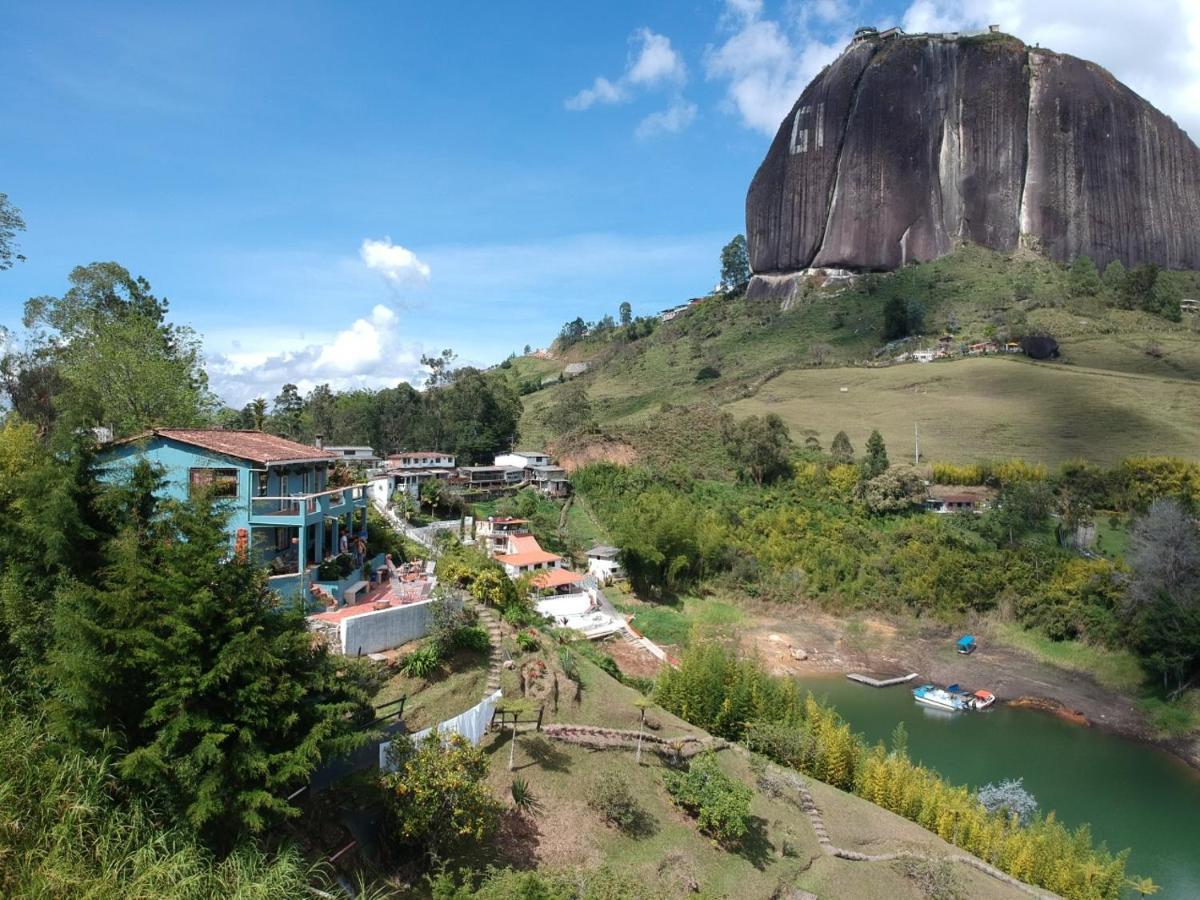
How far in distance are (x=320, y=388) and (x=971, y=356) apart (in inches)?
2116

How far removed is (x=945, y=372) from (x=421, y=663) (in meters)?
53.0

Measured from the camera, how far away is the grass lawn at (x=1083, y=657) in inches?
1086

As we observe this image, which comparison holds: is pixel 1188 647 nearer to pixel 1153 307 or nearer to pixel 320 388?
pixel 1153 307

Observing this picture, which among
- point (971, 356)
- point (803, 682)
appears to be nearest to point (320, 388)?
point (803, 682)

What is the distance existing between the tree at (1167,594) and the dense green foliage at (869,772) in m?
11.7

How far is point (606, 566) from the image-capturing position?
33781 millimetres

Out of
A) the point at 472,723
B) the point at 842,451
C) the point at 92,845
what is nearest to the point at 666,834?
the point at 472,723

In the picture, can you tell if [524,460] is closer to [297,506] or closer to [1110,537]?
[297,506]

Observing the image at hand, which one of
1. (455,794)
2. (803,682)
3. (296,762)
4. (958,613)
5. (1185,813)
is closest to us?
(296,762)

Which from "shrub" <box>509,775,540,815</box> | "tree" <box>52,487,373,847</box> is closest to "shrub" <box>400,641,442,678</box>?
"shrub" <box>509,775,540,815</box>

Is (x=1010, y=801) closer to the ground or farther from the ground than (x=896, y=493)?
closer to the ground

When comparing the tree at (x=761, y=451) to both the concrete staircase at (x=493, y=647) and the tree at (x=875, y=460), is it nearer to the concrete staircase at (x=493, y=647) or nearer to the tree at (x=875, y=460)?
the tree at (x=875, y=460)

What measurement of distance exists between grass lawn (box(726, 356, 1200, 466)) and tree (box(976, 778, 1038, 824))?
94.1ft

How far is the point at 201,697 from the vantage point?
26.2 feet
